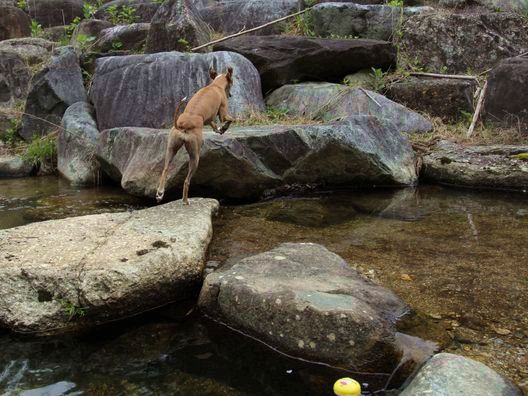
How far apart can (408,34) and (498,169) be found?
4.97 metres

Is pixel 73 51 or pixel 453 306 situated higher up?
pixel 73 51

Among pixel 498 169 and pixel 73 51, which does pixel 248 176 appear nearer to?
pixel 498 169

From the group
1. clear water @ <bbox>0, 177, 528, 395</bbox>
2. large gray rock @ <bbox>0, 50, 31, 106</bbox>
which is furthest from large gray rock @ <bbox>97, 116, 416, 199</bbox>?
large gray rock @ <bbox>0, 50, 31, 106</bbox>

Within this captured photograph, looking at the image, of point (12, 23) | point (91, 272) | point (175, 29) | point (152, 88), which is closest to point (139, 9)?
point (12, 23)

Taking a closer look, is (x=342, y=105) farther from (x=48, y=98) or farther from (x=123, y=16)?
(x=123, y=16)

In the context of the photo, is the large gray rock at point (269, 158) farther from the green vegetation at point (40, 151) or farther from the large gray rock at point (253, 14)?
the large gray rock at point (253, 14)

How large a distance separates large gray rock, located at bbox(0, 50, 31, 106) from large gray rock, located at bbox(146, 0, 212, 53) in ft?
11.1

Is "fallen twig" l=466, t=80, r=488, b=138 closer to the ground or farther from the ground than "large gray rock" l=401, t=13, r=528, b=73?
closer to the ground

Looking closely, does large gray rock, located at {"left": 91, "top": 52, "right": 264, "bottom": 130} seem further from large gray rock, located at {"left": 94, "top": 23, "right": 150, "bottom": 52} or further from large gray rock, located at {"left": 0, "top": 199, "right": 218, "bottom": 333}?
large gray rock, located at {"left": 0, "top": 199, "right": 218, "bottom": 333}

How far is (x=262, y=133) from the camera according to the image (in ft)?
21.7

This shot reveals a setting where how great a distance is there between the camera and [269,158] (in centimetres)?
659

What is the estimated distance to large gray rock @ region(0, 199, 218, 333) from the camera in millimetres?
3547

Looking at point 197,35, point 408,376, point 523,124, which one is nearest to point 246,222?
point 408,376

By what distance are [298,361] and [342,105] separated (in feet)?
22.4
